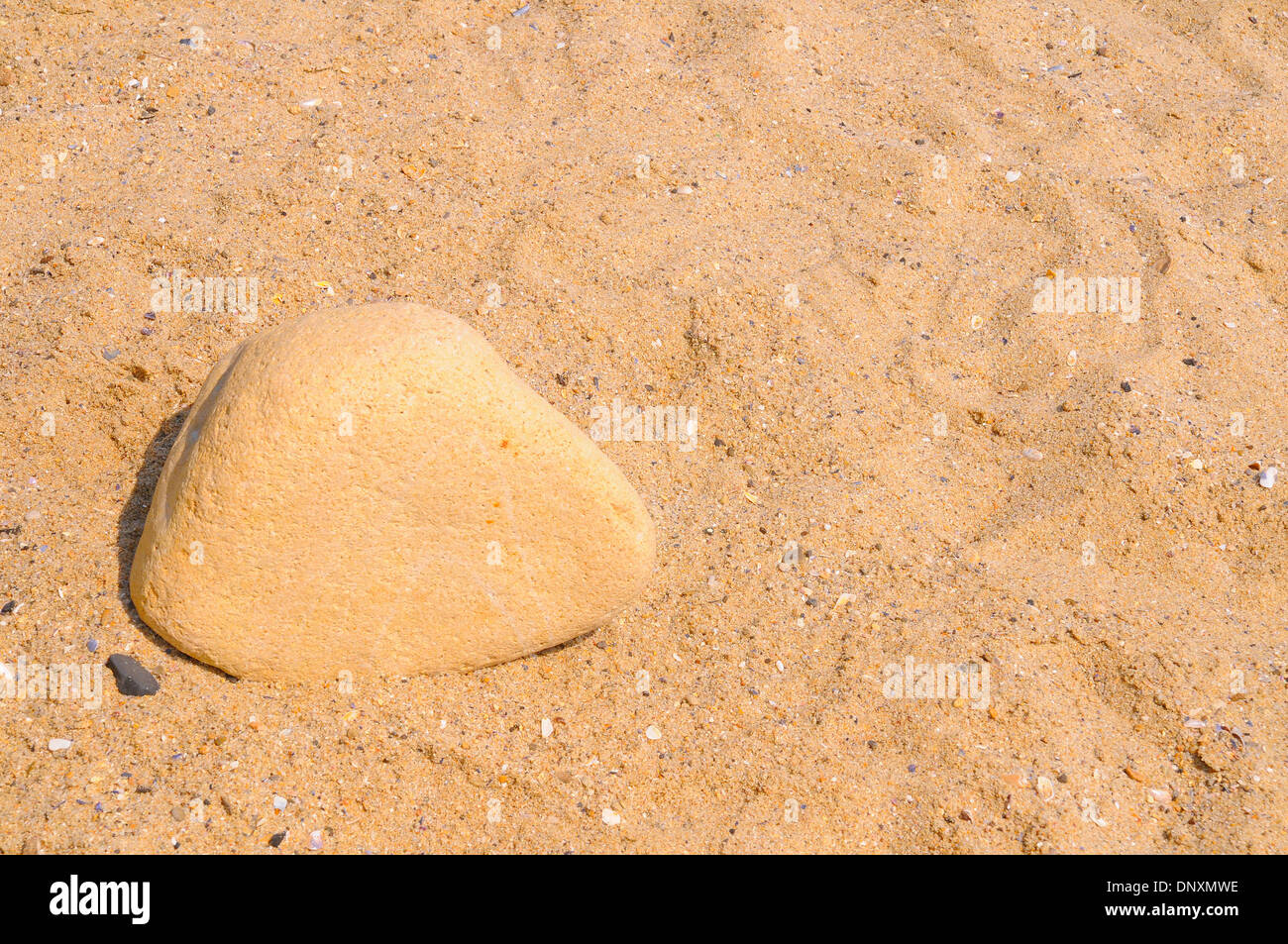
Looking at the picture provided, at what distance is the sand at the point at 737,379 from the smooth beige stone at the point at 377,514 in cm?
13

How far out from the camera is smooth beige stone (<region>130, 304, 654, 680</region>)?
2438 millimetres

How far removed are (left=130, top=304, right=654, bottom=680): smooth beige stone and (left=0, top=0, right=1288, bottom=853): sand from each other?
0.44 ft

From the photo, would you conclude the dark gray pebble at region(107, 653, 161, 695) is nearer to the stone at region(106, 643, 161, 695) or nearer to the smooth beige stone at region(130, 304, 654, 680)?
the stone at region(106, 643, 161, 695)

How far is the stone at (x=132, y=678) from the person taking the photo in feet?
8.37

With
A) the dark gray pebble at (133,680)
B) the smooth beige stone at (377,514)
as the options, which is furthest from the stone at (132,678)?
the smooth beige stone at (377,514)

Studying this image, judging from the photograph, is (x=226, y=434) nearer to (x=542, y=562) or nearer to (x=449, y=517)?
(x=449, y=517)

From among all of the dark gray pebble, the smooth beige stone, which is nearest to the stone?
the dark gray pebble

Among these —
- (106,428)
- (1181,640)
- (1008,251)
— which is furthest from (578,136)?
(1181,640)

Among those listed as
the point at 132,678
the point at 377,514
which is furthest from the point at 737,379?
the point at 132,678

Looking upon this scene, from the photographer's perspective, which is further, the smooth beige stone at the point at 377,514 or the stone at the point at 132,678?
the stone at the point at 132,678

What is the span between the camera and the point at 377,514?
8.30 ft

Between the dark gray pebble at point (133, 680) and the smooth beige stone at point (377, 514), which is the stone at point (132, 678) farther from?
the smooth beige stone at point (377, 514)

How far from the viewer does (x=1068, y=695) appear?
2715 millimetres

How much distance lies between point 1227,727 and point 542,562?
1.73 m
